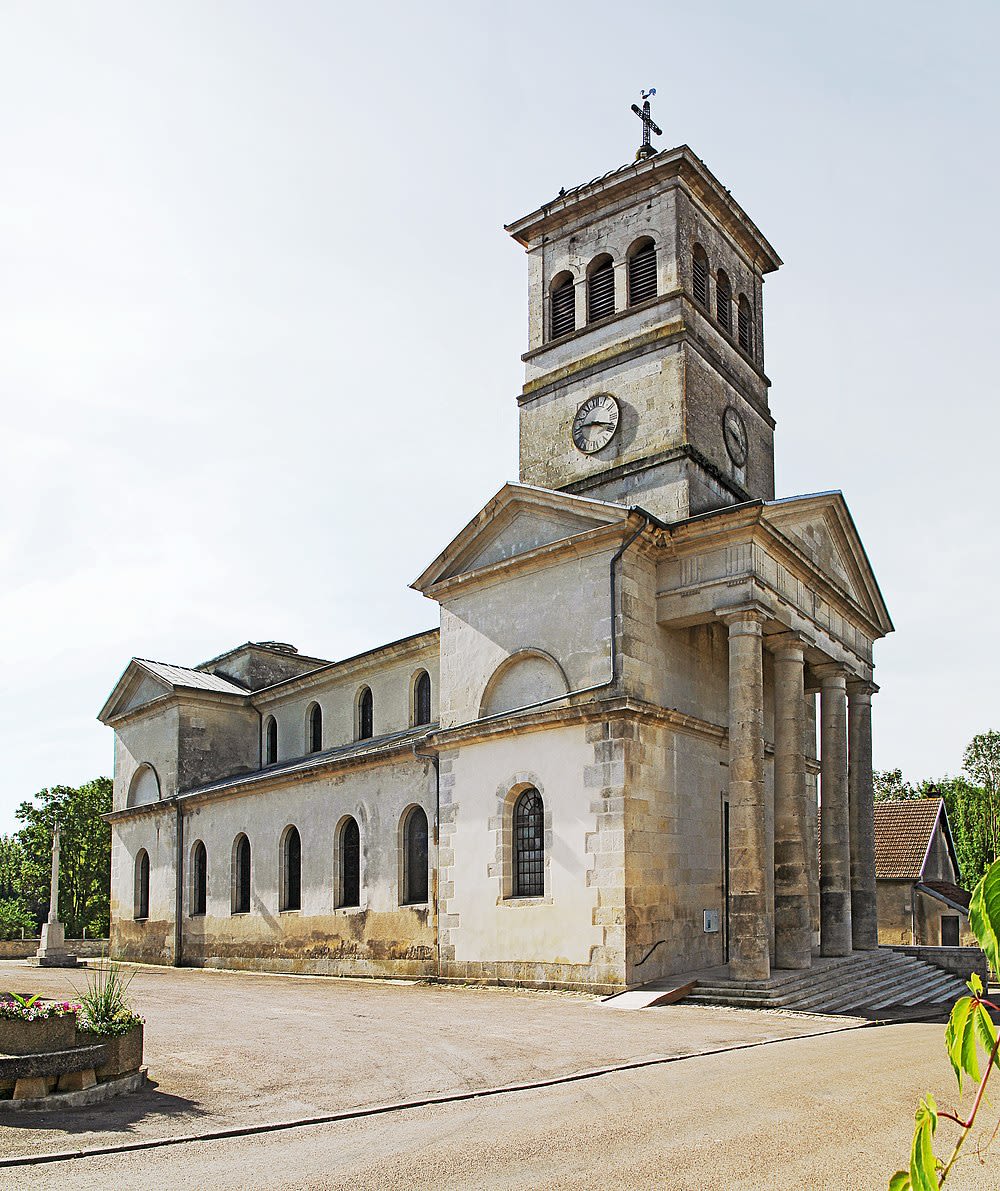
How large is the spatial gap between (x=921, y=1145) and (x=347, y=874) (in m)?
27.4

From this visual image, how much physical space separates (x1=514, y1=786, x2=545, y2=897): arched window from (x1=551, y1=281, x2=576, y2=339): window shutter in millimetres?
12189

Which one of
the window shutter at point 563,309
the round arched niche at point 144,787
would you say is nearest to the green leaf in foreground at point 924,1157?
the window shutter at point 563,309

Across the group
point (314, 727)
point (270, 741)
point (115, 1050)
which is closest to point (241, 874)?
point (314, 727)

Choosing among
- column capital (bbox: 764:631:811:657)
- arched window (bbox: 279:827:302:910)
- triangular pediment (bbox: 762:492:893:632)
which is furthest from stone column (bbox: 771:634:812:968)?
arched window (bbox: 279:827:302:910)

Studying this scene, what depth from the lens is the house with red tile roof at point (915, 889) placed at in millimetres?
35125

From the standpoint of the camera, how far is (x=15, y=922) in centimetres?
6450

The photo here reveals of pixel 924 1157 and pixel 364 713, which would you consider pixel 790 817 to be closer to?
pixel 364 713

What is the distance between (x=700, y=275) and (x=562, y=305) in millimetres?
3494

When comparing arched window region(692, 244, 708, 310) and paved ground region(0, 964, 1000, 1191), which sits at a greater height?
arched window region(692, 244, 708, 310)

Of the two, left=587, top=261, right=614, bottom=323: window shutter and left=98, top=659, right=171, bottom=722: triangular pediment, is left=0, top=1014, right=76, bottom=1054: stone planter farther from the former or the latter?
left=98, top=659, right=171, bottom=722: triangular pediment

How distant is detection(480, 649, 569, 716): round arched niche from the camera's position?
73.3 feet

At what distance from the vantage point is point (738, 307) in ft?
96.6

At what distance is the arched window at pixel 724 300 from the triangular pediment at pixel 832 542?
6350 mm

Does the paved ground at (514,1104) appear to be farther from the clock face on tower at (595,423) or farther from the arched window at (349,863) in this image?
the clock face on tower at (595,423)
